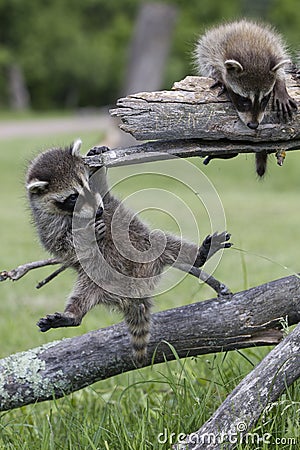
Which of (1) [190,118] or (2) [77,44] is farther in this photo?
(2) [77,44]

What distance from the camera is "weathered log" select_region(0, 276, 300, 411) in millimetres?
3508

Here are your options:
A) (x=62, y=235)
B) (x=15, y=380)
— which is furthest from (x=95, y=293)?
(x=15, y=380)

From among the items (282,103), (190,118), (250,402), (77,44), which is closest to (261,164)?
(282,103)

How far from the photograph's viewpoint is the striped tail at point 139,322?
354cm

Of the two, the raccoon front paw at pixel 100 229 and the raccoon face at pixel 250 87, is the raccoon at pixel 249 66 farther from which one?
the raccoon front paw at pixel 100 229

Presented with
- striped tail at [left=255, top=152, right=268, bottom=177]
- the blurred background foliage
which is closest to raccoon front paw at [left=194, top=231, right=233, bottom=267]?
striped tail at [left=255, top=152, right=268, bottom=177]

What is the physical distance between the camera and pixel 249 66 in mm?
4086

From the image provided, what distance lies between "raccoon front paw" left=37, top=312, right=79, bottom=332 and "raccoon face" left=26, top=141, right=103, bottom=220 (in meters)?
0.48

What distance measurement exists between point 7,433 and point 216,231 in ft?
4.47

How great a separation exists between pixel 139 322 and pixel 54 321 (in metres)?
0.45

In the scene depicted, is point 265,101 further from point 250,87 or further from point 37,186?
point 37,186

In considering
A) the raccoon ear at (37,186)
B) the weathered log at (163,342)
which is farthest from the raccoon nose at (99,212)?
the weathered log at (163,342)

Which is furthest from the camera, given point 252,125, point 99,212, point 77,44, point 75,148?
point 77,44

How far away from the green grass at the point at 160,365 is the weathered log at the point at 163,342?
0.39 feet
